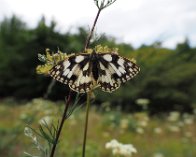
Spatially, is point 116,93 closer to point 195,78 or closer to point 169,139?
point 195,78

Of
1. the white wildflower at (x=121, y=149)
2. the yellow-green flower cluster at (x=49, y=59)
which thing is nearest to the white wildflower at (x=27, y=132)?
the yellow-green flower cluster at (x=49, y=59)

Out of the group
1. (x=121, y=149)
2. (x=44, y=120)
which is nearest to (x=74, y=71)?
(x=44, y=120)

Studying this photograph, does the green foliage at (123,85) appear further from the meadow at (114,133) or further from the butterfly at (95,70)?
the butterfly at (95,70)

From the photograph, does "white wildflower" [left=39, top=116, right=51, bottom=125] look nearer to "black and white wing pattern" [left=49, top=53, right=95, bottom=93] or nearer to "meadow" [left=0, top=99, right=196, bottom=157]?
"black and white wing pattern" [left=49, top=53, right=95, bottom=93]

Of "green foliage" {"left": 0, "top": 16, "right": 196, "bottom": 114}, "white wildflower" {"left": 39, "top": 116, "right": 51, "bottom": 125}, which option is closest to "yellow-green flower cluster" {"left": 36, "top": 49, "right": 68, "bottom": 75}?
"white wildflower" {"left": 39, "top": 116, "right": 51, "bottom": 125}

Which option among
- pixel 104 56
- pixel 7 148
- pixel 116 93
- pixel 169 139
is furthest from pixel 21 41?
pixel 104 56

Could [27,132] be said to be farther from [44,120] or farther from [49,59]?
[49,59]
